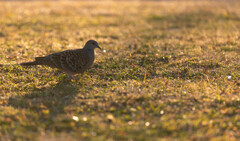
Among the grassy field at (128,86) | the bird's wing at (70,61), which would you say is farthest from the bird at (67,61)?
the grassy field at (128,86)

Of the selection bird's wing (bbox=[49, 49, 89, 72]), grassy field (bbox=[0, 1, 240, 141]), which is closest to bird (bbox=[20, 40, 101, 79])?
bird's wing (bbox=[49, 49, 89, 72])

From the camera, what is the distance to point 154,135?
4824 mm

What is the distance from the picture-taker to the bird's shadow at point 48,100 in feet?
18.9

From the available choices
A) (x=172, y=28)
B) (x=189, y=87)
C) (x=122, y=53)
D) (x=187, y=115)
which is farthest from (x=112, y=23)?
(x=187, y=115)

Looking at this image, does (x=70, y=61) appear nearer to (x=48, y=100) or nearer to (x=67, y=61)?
(x=67, y=61)

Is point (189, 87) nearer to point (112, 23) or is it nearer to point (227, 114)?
point (227, 114)

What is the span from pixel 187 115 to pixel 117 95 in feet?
5.79

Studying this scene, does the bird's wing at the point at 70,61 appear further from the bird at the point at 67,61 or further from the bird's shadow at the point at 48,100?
the bird's shadow at the point at 48,100

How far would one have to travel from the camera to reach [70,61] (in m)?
7.29

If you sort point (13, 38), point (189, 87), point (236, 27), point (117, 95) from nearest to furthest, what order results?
point (117, 95), point (189, 87), point (13, 38), point (236, 27)

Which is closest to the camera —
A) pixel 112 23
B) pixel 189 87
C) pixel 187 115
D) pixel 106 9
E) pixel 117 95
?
pixel 187 115

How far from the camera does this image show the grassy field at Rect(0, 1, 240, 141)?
5035mm

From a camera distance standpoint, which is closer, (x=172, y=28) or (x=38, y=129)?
(x=38, y=129)

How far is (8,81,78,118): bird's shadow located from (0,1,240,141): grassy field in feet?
0.07
